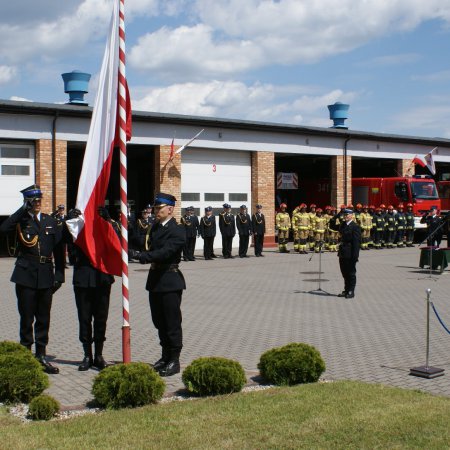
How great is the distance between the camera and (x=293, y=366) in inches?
290

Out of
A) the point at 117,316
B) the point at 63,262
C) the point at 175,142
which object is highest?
the point at 175,142

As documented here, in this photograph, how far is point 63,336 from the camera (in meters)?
10.7

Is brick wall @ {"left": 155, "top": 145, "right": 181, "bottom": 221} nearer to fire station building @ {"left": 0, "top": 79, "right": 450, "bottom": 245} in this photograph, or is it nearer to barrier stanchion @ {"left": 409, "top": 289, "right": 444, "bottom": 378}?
fire station building @ {"left": 0, "top": 79, "right": 450, "bottom": 245}

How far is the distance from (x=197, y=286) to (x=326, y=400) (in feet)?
35.5

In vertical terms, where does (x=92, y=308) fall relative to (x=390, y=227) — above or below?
below

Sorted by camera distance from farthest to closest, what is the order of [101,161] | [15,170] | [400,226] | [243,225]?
1. [400,226]
2. [243,225]
3. [15,170]
4. [101,161]

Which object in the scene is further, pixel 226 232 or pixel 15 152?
pixel 226 232

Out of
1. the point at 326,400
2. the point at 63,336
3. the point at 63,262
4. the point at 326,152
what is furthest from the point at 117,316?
the point at 326,152

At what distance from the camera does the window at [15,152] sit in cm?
2426

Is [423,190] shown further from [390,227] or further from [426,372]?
[426,372]

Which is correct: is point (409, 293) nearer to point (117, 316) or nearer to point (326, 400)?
point (117, 316)

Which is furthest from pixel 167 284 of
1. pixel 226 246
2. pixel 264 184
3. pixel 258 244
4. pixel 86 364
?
pixel 264 184

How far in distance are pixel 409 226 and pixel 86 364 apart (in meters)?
25.9

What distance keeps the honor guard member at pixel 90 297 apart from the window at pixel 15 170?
16929mm
